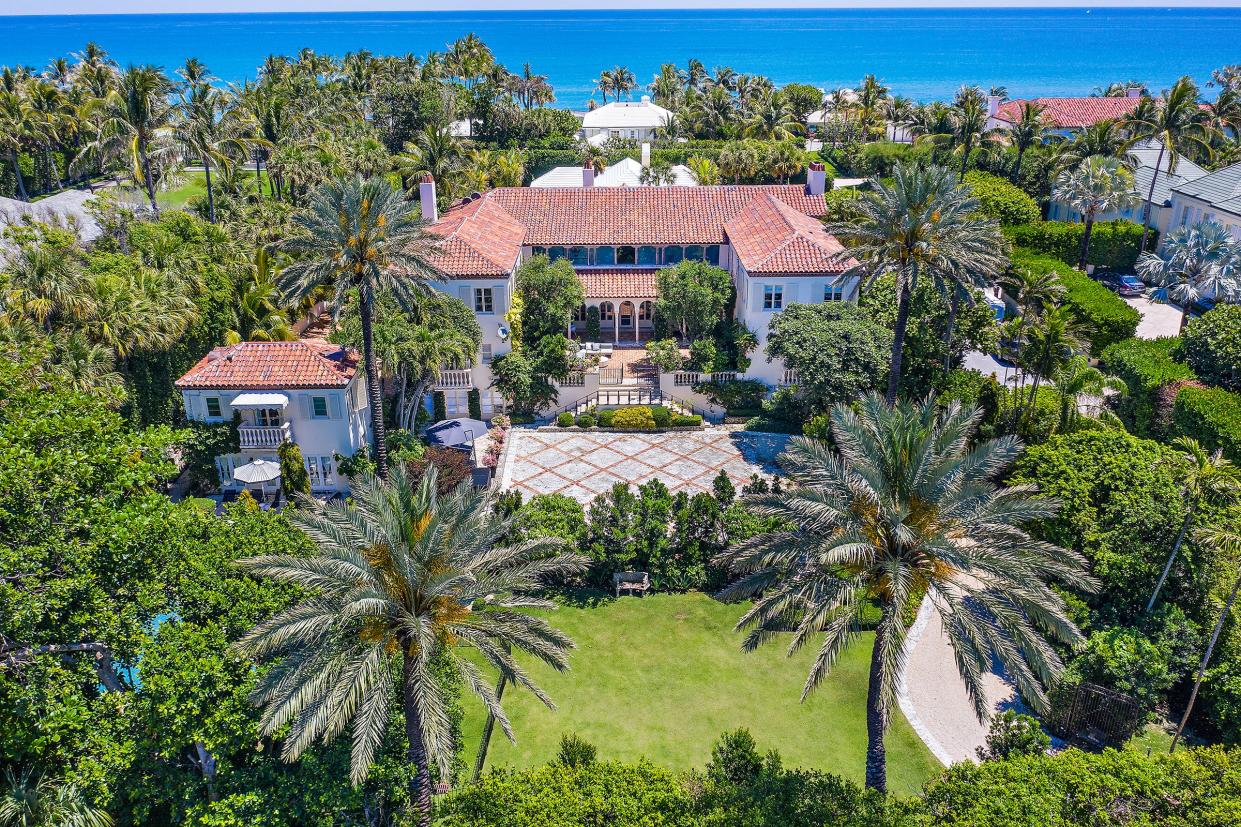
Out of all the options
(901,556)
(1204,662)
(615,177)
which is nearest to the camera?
(901,556)

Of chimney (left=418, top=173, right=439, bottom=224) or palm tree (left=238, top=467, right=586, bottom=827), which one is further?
chimney (left=418, top=173, right=439, bottom=224)

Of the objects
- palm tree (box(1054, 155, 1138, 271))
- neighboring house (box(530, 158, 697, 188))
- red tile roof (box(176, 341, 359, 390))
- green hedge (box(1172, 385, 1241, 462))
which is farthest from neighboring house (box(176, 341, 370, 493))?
palm tree (box(1054, 155, 1138, 271))

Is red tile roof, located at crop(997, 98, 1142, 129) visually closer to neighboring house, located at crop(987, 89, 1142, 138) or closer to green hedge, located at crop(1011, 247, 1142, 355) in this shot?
neighboring house, located at crop(987, 89, 1142, 138)

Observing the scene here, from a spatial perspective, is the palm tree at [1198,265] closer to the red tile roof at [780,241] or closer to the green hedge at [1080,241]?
the green hedge at [1080,241]

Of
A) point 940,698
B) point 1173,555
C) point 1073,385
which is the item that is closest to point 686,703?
point 940,698

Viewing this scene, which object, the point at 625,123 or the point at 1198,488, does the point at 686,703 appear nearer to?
the point at 1198,488

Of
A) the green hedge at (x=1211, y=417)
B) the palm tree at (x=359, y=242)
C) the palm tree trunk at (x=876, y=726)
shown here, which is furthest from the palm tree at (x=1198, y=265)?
the palm tree at (x=359, y=242)
